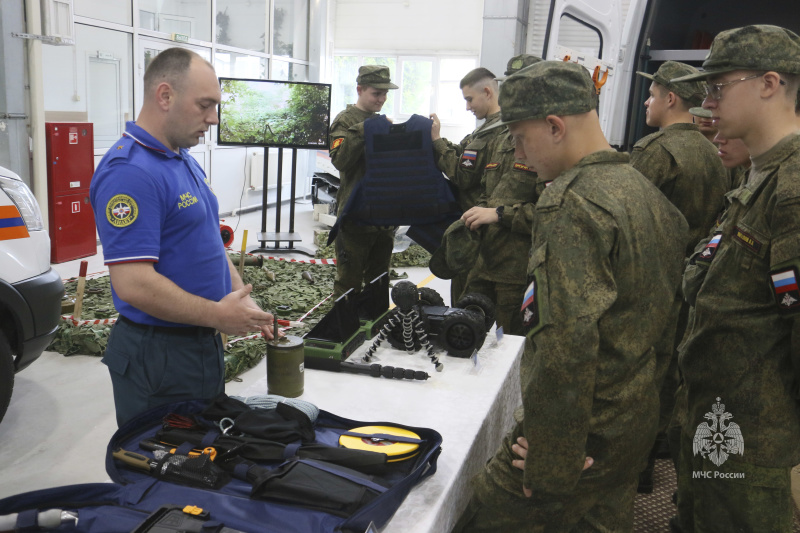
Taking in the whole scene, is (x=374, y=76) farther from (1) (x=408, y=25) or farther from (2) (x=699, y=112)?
(1) (x=408, y=25)

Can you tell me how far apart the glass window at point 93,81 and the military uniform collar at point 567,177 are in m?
6.87

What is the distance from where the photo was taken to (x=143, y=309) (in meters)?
2.02

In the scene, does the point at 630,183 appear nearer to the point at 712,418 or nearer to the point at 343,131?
the point at 712,418

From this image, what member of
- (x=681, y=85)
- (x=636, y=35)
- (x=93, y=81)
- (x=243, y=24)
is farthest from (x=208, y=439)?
(x=243, y=24)

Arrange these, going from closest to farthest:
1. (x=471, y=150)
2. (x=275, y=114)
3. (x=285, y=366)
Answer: (x=285, y=366) → (x=471, y=150) → (x=275, y=114)

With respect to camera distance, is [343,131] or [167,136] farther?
[343,131]

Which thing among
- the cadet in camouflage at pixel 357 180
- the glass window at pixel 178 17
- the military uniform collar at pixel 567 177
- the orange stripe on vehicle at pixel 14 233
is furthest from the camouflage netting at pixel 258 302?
the glass window at pixel 178 17

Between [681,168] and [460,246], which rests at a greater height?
[681,168]

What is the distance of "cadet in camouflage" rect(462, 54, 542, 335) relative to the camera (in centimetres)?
358

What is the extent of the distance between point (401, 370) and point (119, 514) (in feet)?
3.97

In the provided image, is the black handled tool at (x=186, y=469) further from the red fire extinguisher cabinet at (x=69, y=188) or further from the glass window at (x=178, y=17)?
the glass window at (x=178, y=17)

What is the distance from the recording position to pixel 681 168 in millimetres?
3291

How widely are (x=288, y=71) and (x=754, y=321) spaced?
38.1 ft

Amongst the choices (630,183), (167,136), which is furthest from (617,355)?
(167,136)
